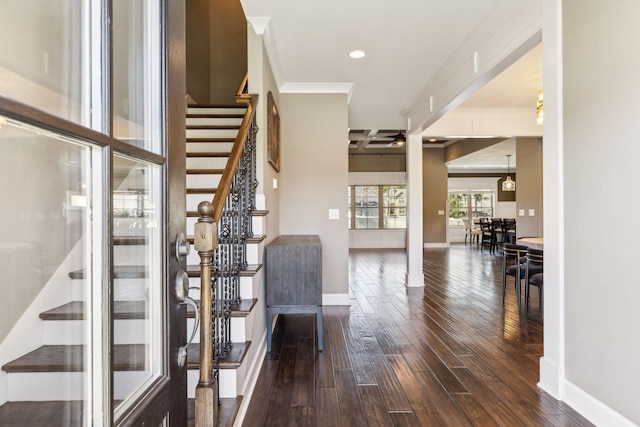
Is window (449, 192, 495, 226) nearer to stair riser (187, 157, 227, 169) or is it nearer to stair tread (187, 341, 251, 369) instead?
stair riser (187, 157, 227, 169)

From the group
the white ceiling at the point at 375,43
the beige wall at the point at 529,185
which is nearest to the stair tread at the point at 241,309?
the white ceiling at the point at 375,43

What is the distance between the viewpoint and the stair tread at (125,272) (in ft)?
2.00

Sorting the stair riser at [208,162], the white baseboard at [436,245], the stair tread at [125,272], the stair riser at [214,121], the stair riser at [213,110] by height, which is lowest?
the white baseboard at [436,245]

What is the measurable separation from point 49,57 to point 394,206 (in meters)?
10.5

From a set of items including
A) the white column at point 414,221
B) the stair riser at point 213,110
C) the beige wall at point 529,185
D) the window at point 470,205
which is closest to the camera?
the stair riser at point 213,110

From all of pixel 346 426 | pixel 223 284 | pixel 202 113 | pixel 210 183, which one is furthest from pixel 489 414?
pixel 202 113

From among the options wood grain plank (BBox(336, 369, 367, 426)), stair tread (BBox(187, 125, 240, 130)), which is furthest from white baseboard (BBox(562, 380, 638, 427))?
stair tread (BBox(187, 125, 240, 130))

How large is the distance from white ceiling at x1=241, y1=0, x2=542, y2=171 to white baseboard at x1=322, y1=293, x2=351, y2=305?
2610 mm

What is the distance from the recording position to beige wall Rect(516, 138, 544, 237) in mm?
6770

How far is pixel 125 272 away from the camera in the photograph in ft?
2.43

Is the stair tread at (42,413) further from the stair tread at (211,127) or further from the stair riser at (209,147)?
the stair tread at (211,127)

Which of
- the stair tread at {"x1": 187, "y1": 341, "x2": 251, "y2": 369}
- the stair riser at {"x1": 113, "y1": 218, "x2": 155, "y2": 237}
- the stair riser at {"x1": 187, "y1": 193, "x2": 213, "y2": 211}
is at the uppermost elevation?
the stair riser at {"x1": 187, "y1": 193, "x2": 213, "y2": 211}

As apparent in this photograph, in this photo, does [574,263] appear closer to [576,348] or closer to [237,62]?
[576,348]

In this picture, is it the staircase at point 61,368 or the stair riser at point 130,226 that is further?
the stair riser at point 130,226
